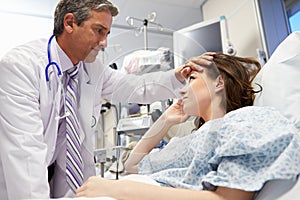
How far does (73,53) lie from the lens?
139cm

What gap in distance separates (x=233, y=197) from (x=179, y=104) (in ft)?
1.58

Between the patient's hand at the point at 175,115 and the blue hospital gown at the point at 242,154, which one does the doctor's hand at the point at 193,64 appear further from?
the blue hospital gown at the point at 242,154

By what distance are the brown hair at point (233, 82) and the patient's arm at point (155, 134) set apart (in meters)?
0.08

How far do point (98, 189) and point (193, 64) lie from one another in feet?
1.89

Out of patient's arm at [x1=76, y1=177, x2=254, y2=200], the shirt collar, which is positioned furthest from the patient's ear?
the shirt collar

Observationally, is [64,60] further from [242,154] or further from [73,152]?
[242,154]

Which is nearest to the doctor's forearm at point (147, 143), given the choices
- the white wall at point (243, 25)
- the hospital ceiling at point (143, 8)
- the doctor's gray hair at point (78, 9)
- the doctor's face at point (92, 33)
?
the doctor's face at point (92, 33)

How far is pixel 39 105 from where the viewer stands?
120 cm

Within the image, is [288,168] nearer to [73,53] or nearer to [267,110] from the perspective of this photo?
[267,110]

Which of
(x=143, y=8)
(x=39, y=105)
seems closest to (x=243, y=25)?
(x=143, y=8)

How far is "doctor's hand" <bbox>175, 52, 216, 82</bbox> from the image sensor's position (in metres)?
1.06

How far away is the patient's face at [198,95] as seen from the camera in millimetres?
1009

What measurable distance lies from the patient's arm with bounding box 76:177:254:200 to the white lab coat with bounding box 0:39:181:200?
1.14 ft

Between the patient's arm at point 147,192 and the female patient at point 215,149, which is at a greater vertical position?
the female patient at point 215,149
